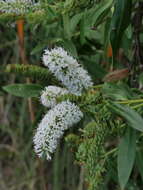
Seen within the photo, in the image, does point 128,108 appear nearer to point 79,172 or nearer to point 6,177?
point 79,172

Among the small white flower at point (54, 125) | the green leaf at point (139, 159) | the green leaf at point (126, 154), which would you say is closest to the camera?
the small white flower at point (54, 125)

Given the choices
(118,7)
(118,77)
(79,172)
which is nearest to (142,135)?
(118,77)

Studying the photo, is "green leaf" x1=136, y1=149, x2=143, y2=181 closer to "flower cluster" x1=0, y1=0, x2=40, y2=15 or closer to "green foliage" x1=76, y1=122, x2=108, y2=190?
"green foliage" x1=76, y1=122, x2=108, y2=190

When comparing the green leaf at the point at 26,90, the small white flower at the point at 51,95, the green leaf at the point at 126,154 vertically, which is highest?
the green leaf at the point at 26,90

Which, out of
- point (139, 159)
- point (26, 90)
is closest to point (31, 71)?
point (26, 90)

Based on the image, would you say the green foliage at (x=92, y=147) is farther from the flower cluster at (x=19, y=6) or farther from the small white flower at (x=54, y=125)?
the flower cluster at (x=19, y=6)

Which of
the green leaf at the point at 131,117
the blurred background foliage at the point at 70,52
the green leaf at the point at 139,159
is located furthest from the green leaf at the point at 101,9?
the green leaf at the point at 139,159

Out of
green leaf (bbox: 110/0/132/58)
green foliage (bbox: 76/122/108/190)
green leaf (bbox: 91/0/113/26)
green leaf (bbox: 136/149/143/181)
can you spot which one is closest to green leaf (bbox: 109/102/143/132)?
green foliage (bbox: 76/122/108/190)
